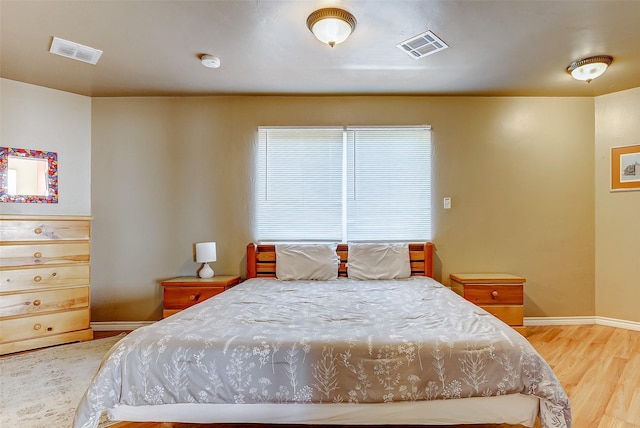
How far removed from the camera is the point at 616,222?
3186 millimetres

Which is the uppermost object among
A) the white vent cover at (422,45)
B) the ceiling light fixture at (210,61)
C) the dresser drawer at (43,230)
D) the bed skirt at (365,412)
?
the white vent cover at (422,45)

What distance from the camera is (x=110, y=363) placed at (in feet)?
4.36

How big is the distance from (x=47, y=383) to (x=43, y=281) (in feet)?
3.30

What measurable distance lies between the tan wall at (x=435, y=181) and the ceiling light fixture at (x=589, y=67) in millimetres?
694

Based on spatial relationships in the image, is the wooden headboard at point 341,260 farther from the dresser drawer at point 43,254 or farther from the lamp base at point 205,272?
the dresser drawer at point 43,254

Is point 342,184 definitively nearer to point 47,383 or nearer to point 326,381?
point 326,381

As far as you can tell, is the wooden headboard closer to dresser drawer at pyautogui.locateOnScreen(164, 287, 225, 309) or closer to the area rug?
dresser drawer at pyautogui.locateOnScreen(164, 287, 225, 309)

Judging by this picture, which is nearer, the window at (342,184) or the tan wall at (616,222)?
the tan wall at (616,222)

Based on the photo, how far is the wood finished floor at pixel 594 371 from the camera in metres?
1.69

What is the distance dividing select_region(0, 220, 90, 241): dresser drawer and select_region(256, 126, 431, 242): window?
167 cm

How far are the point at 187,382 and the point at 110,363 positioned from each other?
0.36 metres

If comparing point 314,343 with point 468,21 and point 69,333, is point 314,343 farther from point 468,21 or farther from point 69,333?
point 69,333

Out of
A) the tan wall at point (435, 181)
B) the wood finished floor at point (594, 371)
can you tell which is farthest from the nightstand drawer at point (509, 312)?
the tan wall at point (435, 181)

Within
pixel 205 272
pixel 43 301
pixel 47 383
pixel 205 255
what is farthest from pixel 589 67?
pixel 43 301
